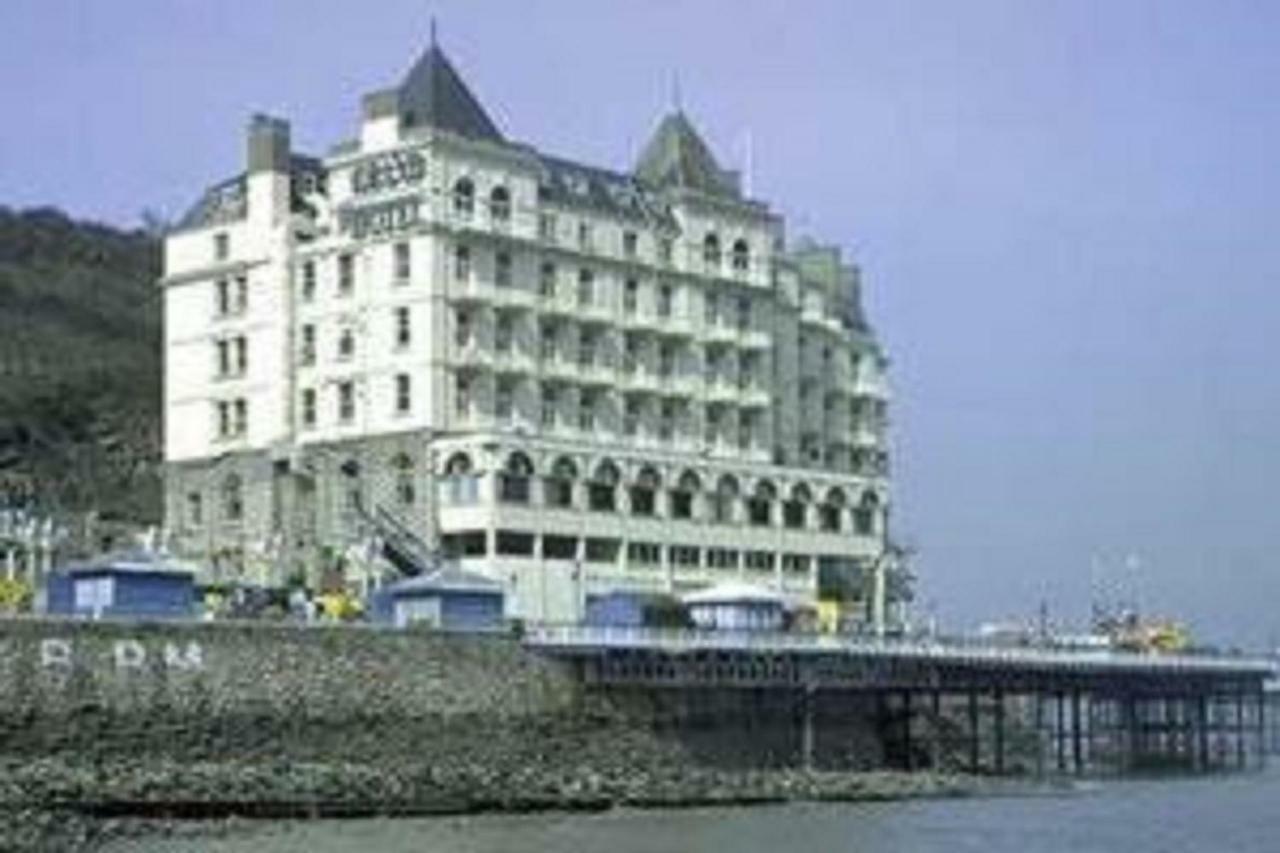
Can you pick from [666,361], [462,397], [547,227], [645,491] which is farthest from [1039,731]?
[547,227]

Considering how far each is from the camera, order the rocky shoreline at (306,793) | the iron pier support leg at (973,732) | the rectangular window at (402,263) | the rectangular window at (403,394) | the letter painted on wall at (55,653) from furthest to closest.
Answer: the rectangular window at (402,263) → the rectangular window at (403,394) → the iron pier support leg at (973,732) → the letter painted on wall at (55,653) → the rocky shoreline at (306,793)

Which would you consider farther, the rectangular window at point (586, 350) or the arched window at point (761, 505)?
the arched window at point (761, 505)

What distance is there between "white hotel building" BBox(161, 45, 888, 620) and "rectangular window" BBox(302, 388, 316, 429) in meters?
0.11

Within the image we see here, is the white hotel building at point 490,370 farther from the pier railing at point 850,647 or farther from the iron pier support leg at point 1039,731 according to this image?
the pier railing at point 850,647

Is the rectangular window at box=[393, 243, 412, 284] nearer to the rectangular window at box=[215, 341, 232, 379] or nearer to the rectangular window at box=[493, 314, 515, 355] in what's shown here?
the rectangular window at box=[493, 314, 515, 355]

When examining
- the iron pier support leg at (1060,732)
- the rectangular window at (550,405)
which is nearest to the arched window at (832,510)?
the iron pier support leg at (1060,732)

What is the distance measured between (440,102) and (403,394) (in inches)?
423

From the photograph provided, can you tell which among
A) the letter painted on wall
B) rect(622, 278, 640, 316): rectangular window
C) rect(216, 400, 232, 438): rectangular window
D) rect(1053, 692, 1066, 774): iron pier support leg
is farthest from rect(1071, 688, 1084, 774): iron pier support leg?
the letter painted on wall

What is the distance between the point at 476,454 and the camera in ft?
298

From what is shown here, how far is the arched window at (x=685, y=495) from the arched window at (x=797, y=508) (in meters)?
5.21

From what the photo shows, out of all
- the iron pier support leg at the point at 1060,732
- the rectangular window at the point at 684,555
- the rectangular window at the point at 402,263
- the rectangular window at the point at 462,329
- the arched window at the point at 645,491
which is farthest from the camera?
the iron pier support leg at the point at 1060,732

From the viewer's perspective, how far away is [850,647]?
272 ft

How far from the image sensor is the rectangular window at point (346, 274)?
96125 millimetres

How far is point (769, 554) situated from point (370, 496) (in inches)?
629
